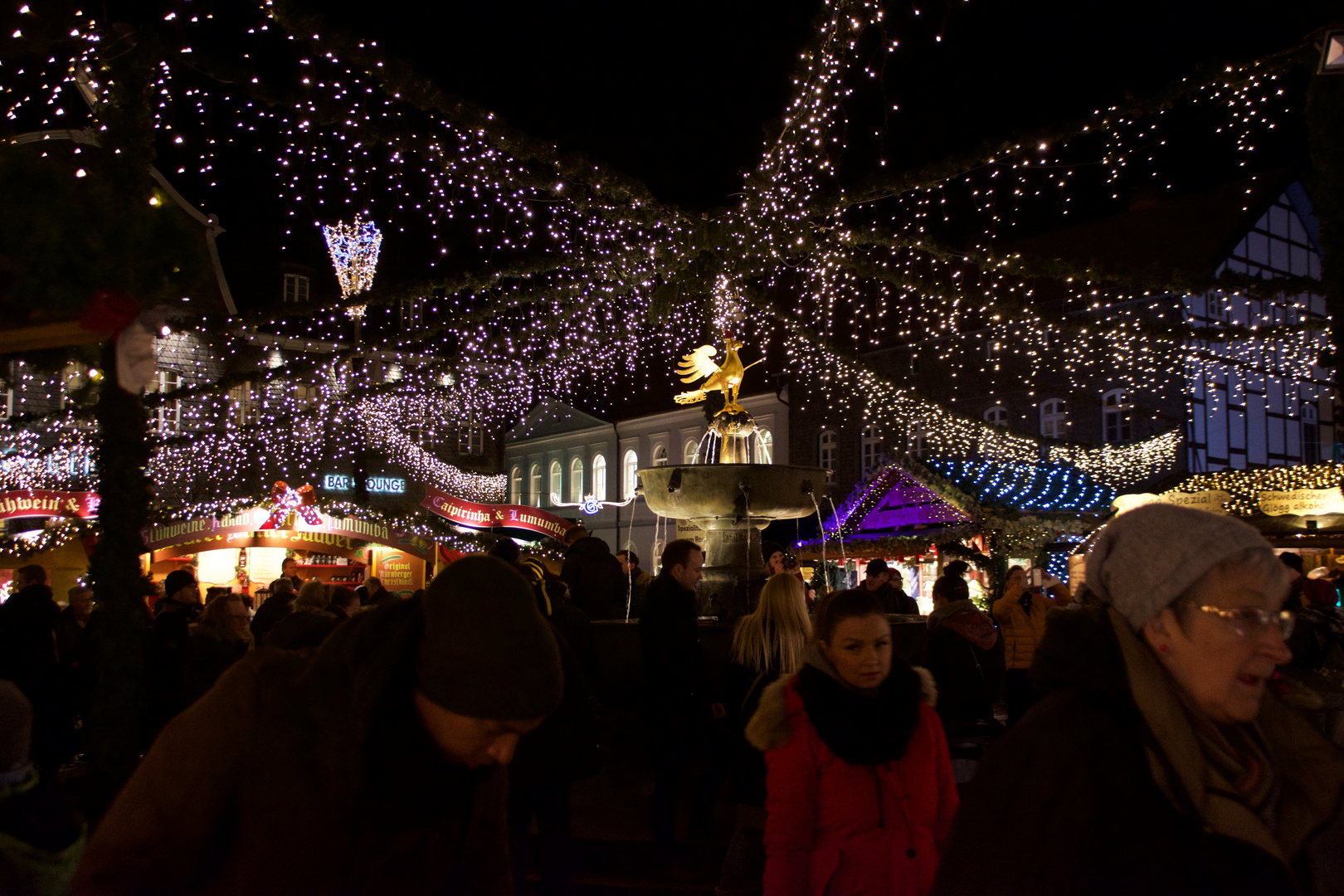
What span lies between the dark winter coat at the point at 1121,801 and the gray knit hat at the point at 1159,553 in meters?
0.05

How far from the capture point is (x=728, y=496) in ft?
30.6

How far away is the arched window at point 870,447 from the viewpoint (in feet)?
98.3

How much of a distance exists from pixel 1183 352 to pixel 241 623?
7.11 metres

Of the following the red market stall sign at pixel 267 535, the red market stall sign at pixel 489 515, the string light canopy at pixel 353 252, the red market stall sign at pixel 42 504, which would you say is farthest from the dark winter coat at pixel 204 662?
the string light canopy at pixel 353 252

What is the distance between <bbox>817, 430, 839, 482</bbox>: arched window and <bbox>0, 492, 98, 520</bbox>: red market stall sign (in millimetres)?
21177

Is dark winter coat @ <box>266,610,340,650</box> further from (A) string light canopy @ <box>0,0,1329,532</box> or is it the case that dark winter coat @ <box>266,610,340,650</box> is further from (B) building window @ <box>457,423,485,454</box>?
(B) building window @ <box>457,423,485,454</box>

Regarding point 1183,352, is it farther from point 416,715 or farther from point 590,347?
point 416,715

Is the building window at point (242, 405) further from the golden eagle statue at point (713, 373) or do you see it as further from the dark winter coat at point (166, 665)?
the dark winter coat at point (166, 665)

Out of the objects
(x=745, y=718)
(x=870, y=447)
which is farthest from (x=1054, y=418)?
(x=745, y=718)

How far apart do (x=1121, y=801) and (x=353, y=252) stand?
2146 cm

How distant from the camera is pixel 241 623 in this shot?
245 inches

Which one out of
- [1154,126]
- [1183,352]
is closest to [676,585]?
[1183,352]

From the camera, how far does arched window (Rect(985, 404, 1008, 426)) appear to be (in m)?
26.9

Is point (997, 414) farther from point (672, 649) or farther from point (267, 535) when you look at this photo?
point (672, 649)
